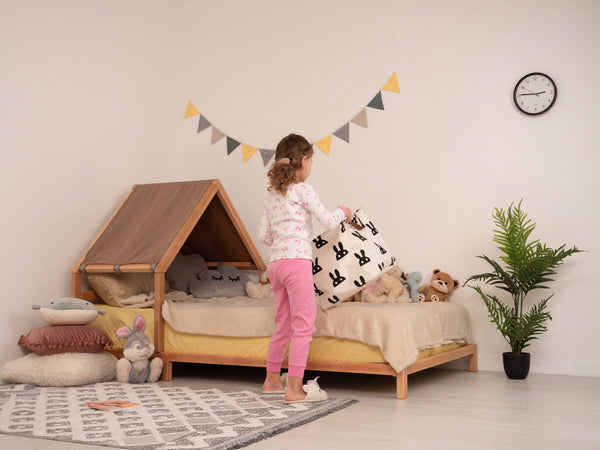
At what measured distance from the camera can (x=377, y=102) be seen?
4617mm

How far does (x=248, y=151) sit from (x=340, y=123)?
79 cm

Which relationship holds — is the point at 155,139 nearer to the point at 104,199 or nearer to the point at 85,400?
the point at 104,199

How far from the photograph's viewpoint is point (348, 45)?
4738mm

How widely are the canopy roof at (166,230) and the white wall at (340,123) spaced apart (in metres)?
0.26

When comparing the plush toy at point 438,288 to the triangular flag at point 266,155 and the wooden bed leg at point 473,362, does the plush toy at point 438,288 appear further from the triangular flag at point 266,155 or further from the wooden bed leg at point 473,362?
the triangular flag at point 266,155

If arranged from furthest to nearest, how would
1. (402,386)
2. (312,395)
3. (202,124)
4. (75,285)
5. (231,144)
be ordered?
(202,124) < (231,144) < (75,285) < (402,386) < (312,395)

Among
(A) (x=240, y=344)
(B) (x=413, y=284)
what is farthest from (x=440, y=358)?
(A) (x=240, y=344)

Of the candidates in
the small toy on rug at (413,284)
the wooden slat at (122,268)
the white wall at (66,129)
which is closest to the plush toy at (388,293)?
the small toy on rug at (413,284)

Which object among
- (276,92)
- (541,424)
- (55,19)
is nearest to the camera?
(541,424)

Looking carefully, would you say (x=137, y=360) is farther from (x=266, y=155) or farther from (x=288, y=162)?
(x=266, y=155)

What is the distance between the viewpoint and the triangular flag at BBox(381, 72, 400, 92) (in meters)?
4.56

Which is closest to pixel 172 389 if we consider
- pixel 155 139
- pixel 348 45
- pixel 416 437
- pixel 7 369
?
pixel 7 369

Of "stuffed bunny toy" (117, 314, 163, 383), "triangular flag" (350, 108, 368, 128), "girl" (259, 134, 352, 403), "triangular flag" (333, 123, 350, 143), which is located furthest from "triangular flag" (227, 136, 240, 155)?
"girl" (259, 134, 352, 403)

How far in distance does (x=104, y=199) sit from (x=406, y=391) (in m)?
2.56
